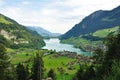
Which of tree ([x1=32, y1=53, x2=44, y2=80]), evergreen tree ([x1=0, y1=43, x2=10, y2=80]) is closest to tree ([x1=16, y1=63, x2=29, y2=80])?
tree ([x1=32, y1=53, x2=44, y2=80])

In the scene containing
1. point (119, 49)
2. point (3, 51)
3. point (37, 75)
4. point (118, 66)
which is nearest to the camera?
point (118, 66)

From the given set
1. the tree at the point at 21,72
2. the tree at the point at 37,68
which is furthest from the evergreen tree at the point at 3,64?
the tree at the point at 21,72

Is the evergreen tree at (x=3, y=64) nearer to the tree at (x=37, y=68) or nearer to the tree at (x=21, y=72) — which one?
the tree at (x=37, y=68)

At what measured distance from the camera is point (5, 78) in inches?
3147

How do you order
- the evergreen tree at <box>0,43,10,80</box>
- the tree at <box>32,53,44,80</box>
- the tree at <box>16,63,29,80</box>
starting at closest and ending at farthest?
1. the evergreen tree at <box>0,43,10,80</box>
2. the tree at <box>32,53,44,80</box>
3. the tree at <box>16,63,29,80</box>

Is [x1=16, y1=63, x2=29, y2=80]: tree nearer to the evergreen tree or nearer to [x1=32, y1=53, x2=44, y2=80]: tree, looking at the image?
[x1=32, y1=53, x2=44, y2=80]: tree

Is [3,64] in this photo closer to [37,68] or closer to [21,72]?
[37,68]

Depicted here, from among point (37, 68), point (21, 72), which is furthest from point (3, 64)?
point (21, 72)

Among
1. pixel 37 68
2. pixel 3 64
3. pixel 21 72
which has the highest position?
pixel 3 64

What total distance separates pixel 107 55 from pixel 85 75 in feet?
91.6

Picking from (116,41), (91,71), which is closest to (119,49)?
(116,41)

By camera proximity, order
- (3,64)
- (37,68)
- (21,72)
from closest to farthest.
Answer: (3,64) → (37,68) → (21,72)

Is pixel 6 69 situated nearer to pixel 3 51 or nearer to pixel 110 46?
pixel 3 51

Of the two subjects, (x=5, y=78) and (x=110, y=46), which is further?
(x=5, y=78)
